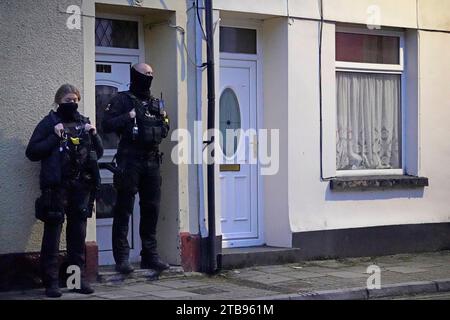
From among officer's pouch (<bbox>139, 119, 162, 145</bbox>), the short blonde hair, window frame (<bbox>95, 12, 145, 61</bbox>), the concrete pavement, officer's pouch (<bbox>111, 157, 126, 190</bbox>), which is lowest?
the concrete pavement

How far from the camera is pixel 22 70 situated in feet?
30.3

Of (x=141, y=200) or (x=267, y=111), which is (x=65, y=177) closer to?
(x=141, y=200)

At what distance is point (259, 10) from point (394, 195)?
353 cm

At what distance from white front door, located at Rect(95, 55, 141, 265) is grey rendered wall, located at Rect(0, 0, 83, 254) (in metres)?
1.06

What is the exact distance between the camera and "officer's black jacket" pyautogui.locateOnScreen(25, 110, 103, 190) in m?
8.73

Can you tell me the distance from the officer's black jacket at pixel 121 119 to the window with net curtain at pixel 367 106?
136 inches

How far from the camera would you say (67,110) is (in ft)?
29.4

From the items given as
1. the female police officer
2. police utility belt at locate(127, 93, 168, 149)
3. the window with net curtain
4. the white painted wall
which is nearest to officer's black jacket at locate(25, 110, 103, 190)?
the female police officer

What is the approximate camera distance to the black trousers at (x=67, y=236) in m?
8.81

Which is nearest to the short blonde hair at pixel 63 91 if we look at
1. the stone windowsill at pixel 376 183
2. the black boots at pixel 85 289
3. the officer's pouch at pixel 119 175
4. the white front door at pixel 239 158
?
the officer's pouch at pixel 119 175

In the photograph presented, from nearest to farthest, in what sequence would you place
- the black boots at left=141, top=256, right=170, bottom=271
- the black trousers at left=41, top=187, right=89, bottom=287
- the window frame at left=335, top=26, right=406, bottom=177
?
the black trousers at left=41, top=187, right=89, bottom=287 < the black boots at left=141, top=256, right=170, bottom=271 < the window frame at left=335, top=26, right=406, bottom=177

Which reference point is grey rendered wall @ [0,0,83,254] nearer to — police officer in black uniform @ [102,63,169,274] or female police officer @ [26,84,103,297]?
female police officer @ [26,84,103,297]

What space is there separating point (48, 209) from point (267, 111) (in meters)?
4.03

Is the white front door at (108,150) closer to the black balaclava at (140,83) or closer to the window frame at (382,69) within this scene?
the black balaclava at (140,83)
